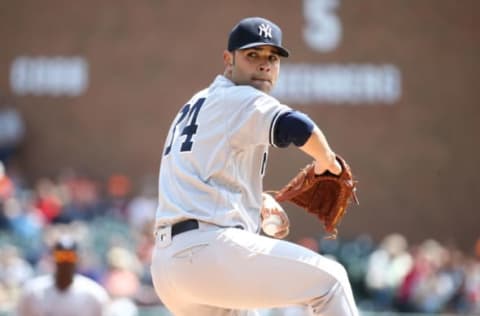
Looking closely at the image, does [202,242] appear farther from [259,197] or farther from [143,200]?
[143,200]

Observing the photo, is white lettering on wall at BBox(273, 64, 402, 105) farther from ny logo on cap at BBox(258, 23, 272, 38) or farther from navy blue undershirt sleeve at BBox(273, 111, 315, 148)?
navy blue undershirt sleeve at BBox(273, 111, 315, 148)

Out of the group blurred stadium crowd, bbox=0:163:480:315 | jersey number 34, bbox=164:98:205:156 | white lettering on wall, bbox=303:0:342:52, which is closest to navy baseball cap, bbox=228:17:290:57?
jersey number 34, bbox=164:98:205:156

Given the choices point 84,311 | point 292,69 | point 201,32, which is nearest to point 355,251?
point 292,69

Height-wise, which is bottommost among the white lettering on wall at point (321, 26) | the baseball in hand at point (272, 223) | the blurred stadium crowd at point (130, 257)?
the blurred stadium crowd at point (130, 257)

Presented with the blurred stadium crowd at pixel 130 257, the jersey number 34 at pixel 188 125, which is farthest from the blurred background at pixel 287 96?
the jersey number 34 at pixel 188 125

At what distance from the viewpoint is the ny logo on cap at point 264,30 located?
3860mm

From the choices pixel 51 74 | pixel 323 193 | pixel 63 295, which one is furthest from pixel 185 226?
pixel 51 74

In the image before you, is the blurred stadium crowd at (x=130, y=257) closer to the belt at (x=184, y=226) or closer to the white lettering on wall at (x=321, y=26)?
the white lettering on wall at (x=321, y=26)

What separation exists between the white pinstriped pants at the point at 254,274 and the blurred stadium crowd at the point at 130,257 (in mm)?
5000

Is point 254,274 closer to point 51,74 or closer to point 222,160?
point 222,160

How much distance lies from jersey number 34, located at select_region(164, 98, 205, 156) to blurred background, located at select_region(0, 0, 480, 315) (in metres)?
9.88

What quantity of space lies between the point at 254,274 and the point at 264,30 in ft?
3.04

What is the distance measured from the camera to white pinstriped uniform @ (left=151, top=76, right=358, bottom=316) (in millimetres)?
3660

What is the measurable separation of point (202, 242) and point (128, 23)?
1293 cm
